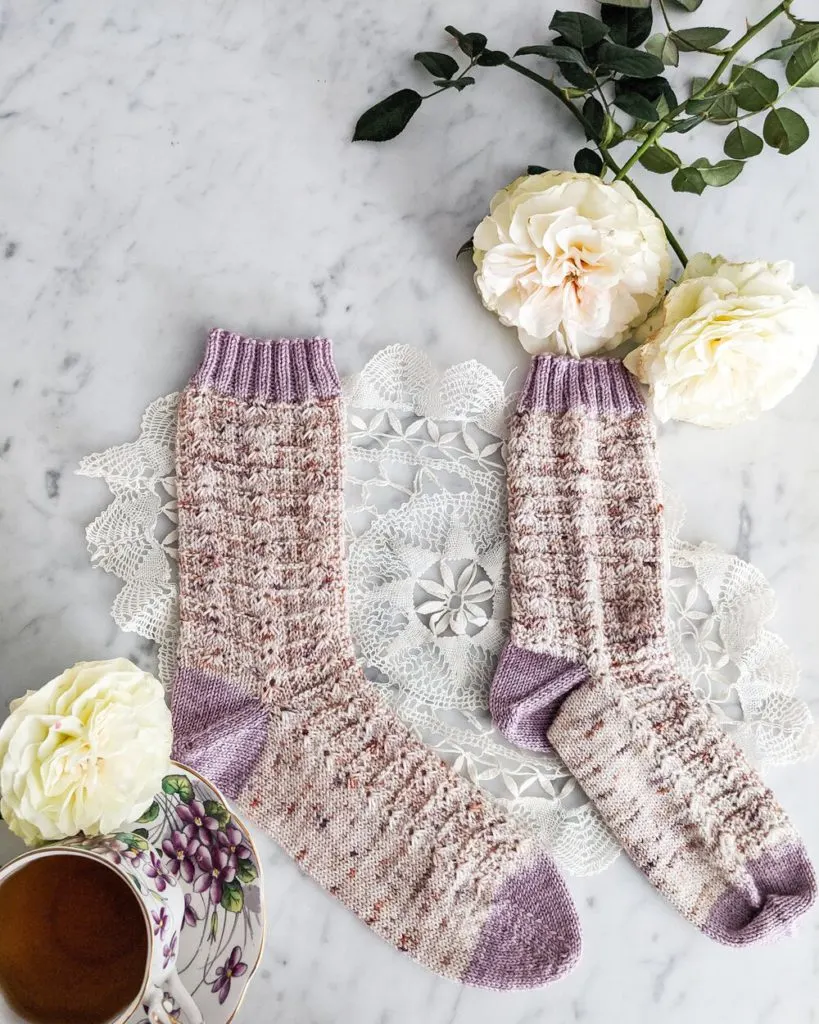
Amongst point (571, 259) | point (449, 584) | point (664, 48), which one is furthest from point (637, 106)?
point (449, 584)

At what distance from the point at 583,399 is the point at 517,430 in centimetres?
10

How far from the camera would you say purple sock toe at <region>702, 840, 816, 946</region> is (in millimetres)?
1176

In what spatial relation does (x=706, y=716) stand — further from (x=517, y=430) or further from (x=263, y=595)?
(x=263, y=595)

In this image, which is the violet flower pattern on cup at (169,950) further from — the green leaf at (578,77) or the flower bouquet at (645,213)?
the green leaf at (578,77)

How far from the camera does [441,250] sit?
4.47 feet

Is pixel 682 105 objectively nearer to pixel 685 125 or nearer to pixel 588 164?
pixel 685 125

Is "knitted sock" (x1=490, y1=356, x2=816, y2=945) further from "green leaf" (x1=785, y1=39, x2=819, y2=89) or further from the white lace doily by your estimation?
"green leaf" (x1=785, y1=39, x2=819, y2=89)

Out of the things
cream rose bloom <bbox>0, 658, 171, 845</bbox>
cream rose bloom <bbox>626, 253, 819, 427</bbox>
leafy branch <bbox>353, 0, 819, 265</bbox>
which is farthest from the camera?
leafy branch <bbox>353, 0, 819, 265</bbox>

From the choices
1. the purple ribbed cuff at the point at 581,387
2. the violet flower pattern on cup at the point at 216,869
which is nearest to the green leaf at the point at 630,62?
the purple ribbed cuff at the point at 581,387

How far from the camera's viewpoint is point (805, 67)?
1285 mm

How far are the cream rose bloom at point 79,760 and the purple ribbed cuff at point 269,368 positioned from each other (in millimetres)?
449

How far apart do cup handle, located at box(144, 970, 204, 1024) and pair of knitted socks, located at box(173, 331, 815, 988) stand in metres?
0.22

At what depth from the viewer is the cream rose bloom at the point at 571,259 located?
3.93 feet

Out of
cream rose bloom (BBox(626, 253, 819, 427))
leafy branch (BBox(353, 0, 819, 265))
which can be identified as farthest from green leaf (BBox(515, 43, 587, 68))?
cream rose bloom (BBox(626, 253, 819, 427))
